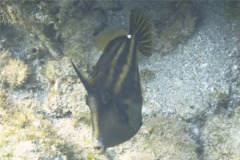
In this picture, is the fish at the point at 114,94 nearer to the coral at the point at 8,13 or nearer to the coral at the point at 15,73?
the coral at the point at 8,13

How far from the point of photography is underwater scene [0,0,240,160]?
3.58 metres

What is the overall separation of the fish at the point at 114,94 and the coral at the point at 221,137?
154cm

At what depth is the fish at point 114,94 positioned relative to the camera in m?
2.20

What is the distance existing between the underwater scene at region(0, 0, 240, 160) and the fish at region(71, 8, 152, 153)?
1017mm

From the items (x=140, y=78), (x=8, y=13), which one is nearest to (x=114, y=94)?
(x=140, y=78)

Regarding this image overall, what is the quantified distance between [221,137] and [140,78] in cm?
109

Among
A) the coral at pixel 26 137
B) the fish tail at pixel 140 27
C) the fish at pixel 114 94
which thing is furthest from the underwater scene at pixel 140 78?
the fish at pixel 114 94

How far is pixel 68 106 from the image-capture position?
13.5 feet

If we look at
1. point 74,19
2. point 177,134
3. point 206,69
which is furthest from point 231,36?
point 74,19

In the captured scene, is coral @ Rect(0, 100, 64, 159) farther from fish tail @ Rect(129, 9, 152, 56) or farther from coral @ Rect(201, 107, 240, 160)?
coral @ Rect(201, 107, 240, 160)

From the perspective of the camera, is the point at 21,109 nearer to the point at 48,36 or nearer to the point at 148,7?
the point at 48,36

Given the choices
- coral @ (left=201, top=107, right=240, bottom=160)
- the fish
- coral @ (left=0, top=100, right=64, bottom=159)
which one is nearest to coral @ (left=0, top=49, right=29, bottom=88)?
coral @ (left=0, top=100, right=64, bottom=159)

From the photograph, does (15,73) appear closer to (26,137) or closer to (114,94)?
(26,137)

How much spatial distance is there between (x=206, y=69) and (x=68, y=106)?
5.73 ft
